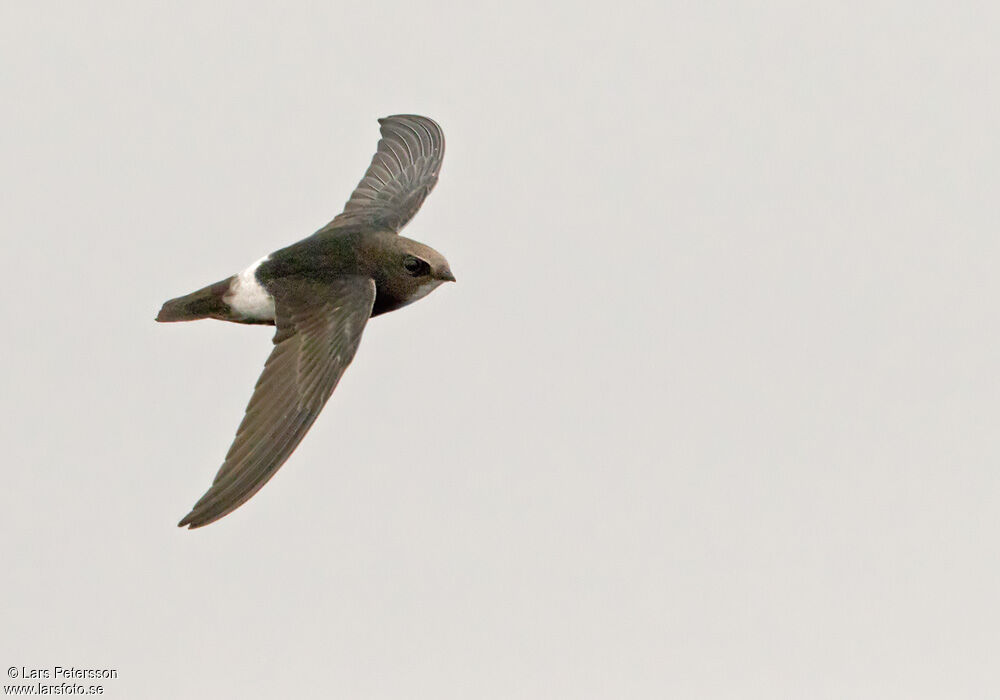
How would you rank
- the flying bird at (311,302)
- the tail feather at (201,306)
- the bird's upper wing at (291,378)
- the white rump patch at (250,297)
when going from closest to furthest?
the bird's upper wing at (291,378)
the flying bird at (311,302)
the white rump patch at (250,297)
the tail feather at (201,306)

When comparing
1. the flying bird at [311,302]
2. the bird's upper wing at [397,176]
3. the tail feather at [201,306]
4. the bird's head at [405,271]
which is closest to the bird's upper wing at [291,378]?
the flying bird at [311,302]

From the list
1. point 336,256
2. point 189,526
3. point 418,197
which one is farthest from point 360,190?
point 189,526

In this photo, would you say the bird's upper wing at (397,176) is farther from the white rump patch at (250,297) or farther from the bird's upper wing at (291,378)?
the bird's upper wing at (291,378)

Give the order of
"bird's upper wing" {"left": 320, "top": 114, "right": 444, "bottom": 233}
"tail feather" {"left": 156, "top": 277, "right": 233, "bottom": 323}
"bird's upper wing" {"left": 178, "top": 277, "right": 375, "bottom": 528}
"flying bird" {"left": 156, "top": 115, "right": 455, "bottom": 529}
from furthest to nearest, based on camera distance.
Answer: "bird's upper wing" {"left": 320, "top": 114, "right": 444, "bottom": 233}
"tail feather" {"left": 156, "top": 277, "right": 233, "bottom": 323}
"flying bird" {"left": 156, "top": 115, "right": 455, "bottom": 529}
"bird's upper wing" {"left": 178, "top": 277, "right": 375, "bottom": 528}

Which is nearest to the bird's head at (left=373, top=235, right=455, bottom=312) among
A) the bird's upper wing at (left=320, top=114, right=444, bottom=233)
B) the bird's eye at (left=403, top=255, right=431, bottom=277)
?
the bird's eye at (left=403, top=255, right=431, bottom=277)

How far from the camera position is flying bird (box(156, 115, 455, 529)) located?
7.35m

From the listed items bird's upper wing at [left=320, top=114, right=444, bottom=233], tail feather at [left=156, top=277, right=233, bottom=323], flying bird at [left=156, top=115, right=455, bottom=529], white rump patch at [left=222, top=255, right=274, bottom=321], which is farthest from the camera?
bird's upper wing at [left=320, top=114, right=444, bottom=233]

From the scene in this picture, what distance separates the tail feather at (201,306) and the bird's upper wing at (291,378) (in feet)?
1.34

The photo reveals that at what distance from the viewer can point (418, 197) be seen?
9.70 meters

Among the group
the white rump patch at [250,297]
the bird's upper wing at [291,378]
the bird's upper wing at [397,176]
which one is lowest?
the bird's upper wing at [291,378]

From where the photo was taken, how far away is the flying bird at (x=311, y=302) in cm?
735

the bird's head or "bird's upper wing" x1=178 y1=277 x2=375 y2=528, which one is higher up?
the bird's head

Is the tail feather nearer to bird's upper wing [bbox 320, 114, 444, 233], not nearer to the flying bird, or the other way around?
the flying bird

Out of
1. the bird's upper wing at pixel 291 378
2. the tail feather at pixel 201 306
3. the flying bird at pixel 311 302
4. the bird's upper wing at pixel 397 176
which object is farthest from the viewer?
the bird's upper wing at pixel 397 176
